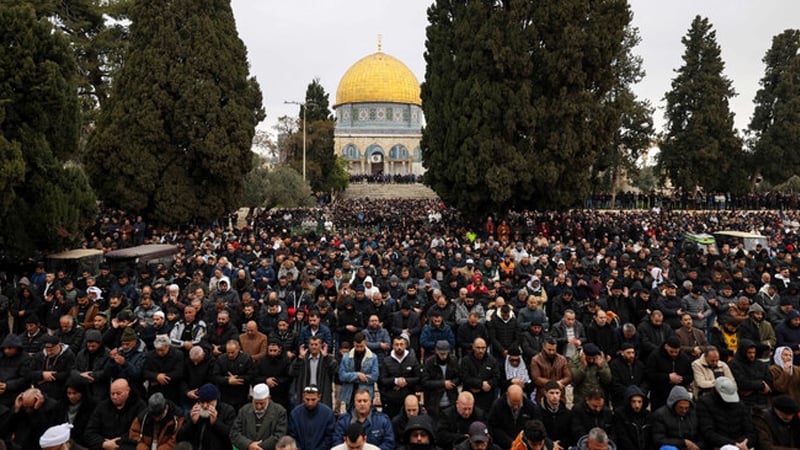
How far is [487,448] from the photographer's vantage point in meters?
4.22

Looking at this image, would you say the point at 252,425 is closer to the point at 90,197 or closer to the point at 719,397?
the point at 719,397

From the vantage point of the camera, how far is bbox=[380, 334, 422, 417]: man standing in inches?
218

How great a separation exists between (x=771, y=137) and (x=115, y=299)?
3663cm

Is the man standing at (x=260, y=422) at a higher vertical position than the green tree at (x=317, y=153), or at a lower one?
lower

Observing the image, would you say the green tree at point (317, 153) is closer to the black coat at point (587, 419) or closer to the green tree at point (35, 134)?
the green tree at point (35, 134)

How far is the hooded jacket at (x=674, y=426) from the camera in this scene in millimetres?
4559

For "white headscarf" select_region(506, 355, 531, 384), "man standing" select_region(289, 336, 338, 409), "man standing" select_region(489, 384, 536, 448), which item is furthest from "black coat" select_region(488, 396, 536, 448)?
"man standing" select_region(289, 336, 338, 409)

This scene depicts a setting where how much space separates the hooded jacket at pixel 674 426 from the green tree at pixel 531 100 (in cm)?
1420

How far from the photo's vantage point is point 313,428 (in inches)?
185

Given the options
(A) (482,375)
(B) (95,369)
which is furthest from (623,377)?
(B) (95,369)

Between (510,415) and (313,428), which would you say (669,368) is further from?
(313,428)

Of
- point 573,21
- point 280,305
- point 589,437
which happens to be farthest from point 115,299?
point 573,21

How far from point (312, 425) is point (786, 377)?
478 cm

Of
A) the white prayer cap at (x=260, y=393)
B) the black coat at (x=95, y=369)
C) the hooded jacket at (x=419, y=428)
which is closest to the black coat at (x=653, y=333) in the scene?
the hooded jacket at (x=419, y=428)
